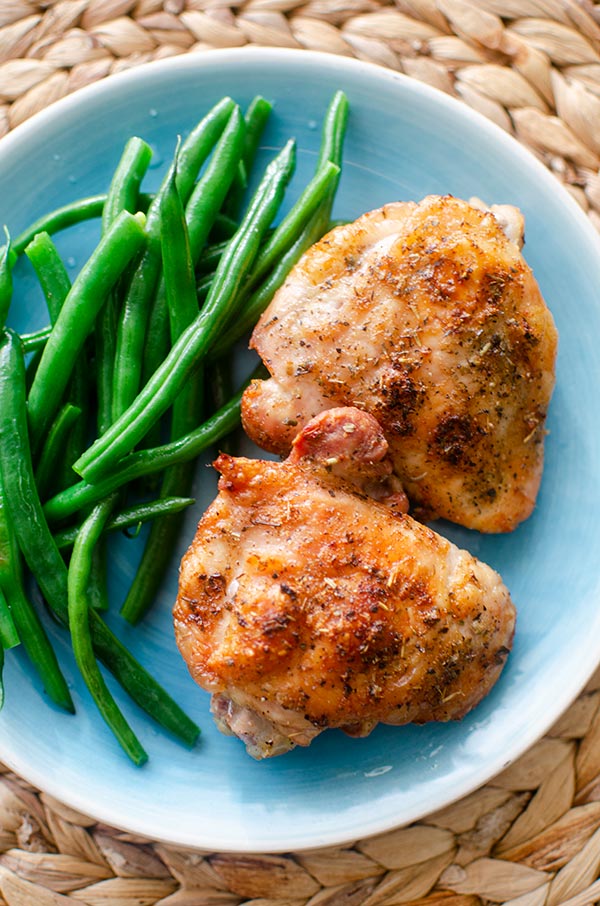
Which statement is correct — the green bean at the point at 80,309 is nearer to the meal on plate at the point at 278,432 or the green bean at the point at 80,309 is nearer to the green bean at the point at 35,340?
the meal on plate at the point at 278,432

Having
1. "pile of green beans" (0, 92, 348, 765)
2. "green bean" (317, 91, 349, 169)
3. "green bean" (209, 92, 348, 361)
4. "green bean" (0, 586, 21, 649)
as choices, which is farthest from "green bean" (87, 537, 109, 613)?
"green bean" (317, 91, 349, 169)

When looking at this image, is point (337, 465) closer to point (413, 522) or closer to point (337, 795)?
point (413, 522)

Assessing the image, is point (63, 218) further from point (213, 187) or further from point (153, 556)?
point (153, 556)

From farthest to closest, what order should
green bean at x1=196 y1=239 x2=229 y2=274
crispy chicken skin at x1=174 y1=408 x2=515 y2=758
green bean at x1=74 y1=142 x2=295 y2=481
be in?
1. green bean at x1=196 y1=239 x2=229 y2=274
2. green bean at x1=74 y1=142 x2=295 y2=481
3. crispy chicken skin at x1=174 y1=408 x2=515 y2=758

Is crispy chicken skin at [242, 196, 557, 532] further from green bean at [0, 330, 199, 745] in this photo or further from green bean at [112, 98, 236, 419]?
green bean at [0, 330, 199, 745]

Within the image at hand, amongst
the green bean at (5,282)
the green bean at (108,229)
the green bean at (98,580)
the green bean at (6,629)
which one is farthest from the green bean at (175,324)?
the green bean at (5,282)
